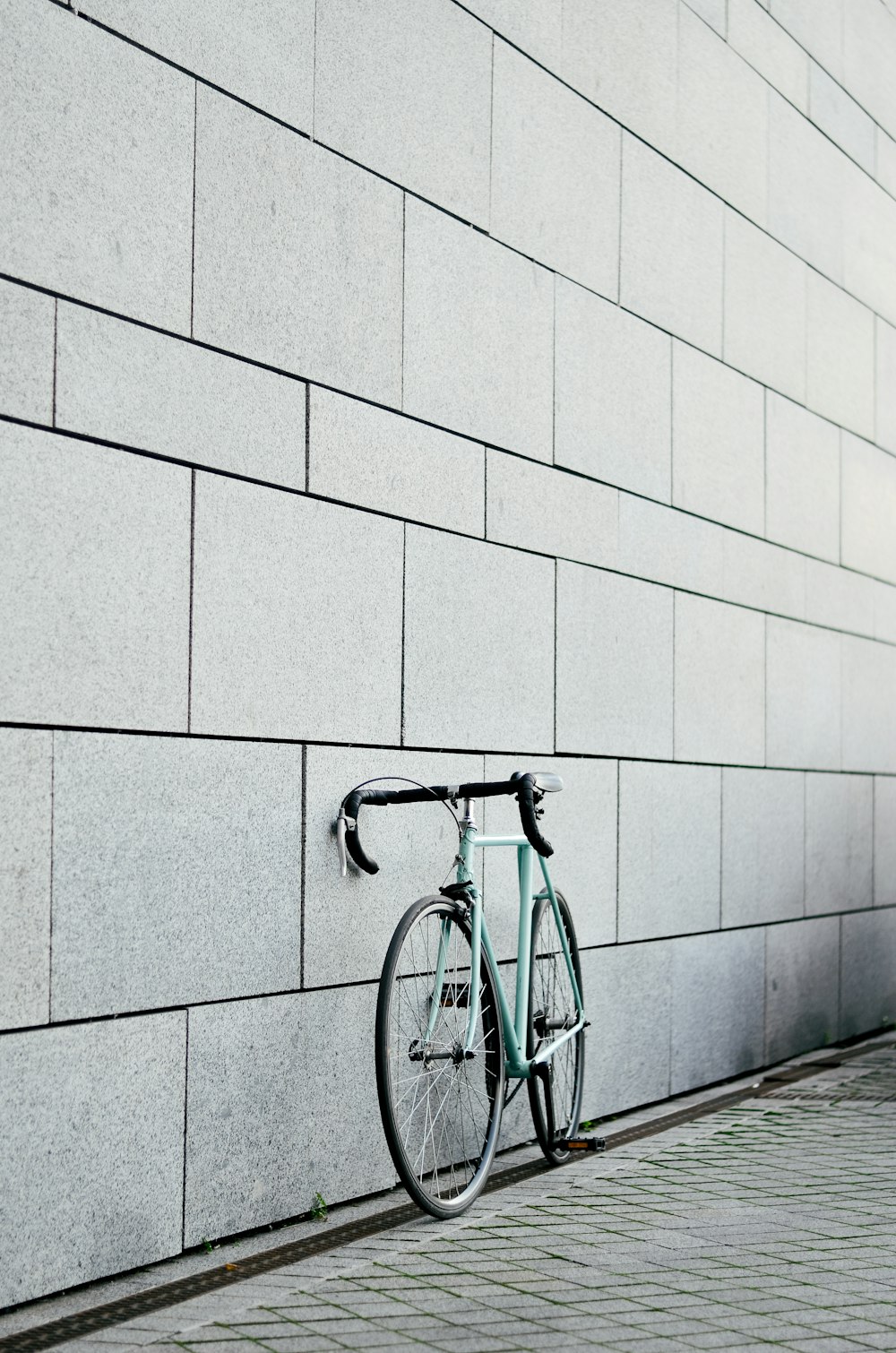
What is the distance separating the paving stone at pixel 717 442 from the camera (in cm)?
793

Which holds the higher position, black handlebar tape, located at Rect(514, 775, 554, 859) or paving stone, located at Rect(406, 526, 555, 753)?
paving stone, located at Rect(406, 526, 555, 753)

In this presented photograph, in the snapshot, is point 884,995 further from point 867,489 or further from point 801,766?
point 867,489

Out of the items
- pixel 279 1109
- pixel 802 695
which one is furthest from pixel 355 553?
pixel 802 695

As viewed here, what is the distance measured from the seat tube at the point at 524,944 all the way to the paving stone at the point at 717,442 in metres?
2.66

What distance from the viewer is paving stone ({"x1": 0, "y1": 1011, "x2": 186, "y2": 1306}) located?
400 centimetres

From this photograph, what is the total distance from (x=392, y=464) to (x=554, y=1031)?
2.08 meters

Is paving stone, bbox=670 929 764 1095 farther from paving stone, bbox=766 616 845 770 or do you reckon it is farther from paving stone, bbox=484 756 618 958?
paving stone, bbox=766 616 845 770

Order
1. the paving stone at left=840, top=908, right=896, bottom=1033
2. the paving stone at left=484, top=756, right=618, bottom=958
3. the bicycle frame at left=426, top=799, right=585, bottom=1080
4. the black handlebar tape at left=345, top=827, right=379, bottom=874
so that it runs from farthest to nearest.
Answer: the paving stone at left=840, top=908, right=896, bottom=1033
the paving stone at left=484, top=756, right=618, bottom=958
the black handlebar tape at left=345, top=827, right=379, bottom=874
the bicycle frame at left=426, top=799, right=585, bottom=1080

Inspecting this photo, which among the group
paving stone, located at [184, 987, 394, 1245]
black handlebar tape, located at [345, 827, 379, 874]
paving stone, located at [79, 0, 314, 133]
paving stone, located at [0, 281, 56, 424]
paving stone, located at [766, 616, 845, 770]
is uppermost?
paving stone, located at [79, 0, 314, 133]

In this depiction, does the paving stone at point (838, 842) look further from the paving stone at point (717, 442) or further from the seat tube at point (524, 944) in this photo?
the seat tube at point (524, 944)

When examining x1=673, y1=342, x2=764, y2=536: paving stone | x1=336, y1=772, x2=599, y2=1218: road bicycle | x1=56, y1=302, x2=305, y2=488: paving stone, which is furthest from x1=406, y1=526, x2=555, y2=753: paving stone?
x1=673, y1=342, x2=764, y2=536: paving stone

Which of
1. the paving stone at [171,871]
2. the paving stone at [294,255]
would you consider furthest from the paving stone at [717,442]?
the paving stone at [171,871]

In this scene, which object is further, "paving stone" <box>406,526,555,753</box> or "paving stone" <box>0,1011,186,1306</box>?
"paving stone" <box>406,526,555,753</box>

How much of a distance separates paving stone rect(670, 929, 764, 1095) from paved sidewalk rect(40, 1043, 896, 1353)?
136 cm
